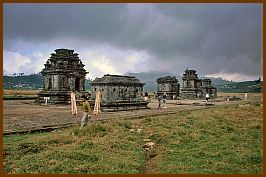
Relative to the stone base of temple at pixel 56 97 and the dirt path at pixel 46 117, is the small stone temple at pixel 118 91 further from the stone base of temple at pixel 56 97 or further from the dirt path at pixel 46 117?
the stone base of temple at pixel 56 97

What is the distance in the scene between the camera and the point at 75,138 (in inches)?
436

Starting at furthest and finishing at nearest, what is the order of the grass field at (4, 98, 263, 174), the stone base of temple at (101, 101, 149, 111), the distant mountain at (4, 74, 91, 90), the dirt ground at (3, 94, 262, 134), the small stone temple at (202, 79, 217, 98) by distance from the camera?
the distant mountain at (4, 74, 91, 90) < the small stone temple at (202, 79, 217, 98) < the stone base of temple at (101, 101, 149, 111) < the dirt ground at (3, 94, 262, 134) < the grass field at (4, 98, 263, 174)

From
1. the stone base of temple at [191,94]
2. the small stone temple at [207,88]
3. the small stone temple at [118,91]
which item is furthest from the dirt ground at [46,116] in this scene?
the small stone temple at [207,88]

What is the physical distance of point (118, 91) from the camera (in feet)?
87.5

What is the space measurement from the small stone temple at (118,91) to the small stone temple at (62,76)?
37.0ft

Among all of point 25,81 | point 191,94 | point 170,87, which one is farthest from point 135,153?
point 25,81

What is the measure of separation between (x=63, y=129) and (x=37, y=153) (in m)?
5.38

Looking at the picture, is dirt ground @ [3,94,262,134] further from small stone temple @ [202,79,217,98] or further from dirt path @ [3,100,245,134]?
small stone temple @ [202,79,217,98]

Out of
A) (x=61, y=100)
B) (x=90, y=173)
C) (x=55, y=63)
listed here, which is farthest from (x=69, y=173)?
(x=55, y=63)

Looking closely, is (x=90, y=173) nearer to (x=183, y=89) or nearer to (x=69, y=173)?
(x=69, y=173)

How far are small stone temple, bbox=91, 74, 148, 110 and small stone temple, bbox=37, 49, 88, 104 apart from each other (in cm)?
1127

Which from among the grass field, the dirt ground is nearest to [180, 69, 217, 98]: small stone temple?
the dirt ground

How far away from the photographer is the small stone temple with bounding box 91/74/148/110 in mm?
25828

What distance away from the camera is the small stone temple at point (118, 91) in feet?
84.7
